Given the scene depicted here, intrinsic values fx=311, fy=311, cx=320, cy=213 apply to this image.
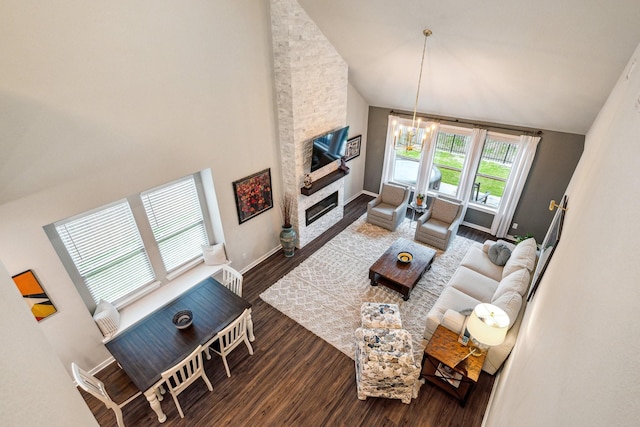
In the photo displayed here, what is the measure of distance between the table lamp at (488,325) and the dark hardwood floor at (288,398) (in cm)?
132

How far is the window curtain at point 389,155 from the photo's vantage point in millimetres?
7796

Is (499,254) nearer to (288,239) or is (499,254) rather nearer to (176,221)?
(288,239)

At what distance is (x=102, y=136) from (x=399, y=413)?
4791 mm

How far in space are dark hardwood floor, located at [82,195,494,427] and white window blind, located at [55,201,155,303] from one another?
1147 mm

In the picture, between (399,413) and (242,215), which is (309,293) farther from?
(399,413)

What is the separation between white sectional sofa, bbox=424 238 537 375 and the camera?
13.1 feet

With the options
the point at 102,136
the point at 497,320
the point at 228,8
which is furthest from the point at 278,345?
the point at 228,8

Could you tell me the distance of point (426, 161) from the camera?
24.8ft

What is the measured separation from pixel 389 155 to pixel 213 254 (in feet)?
16.7

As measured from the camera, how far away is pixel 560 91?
15.0 ft

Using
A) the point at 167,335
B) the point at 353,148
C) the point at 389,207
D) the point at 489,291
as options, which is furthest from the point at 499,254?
the point at 167,335

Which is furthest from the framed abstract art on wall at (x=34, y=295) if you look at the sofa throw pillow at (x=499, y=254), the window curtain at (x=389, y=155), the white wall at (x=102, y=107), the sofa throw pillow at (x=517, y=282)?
the window curtain at (x=389, y=155)

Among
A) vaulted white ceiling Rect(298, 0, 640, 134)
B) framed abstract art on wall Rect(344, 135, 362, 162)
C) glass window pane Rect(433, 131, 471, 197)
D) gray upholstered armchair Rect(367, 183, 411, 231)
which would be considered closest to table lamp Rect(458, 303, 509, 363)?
vaulted white ceiling Rect(298, 0, 640, 134)

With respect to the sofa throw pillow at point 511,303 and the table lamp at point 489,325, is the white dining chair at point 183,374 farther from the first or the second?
the sofa throw pillow at point 511,303
